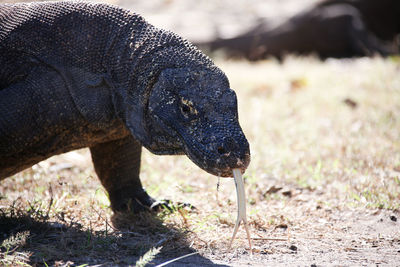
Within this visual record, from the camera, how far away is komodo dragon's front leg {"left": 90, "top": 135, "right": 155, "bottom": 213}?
3.71 meters

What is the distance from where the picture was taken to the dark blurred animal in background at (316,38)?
994 centimetres

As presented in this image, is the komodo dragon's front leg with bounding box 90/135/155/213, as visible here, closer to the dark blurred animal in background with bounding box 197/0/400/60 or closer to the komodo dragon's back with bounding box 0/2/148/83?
the komodo dragon's back with bounding box 0/2/148/83

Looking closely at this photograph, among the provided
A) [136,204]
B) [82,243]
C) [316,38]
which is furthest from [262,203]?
[316,38]

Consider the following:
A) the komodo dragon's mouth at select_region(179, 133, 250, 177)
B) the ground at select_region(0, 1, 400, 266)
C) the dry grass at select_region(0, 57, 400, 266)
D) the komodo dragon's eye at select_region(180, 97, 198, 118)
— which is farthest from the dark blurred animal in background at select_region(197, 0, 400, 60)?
the komodo dragon's mouth at select_region(179, 133, 250, 177)

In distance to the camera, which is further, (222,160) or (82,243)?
(82,243)

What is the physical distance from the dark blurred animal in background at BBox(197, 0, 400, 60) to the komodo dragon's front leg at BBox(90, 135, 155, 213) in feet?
20.8

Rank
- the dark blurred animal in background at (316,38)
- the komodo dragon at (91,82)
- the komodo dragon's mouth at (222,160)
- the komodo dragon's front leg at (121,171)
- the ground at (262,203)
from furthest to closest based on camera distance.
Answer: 1. the dark blurred animal in background at (316,38)
2. the komodo dragon's front leg at (121,171)
3. the ground at (262,203)
4. the komodo dragon at (91,82)
5. the komodo dragon's mouth at (222,160)

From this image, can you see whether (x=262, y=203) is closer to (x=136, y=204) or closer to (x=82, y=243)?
(x=136, y=204)

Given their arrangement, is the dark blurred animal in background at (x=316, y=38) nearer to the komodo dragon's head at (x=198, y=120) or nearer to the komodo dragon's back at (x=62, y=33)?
the komodo dragon's back at (x=62, y=33)

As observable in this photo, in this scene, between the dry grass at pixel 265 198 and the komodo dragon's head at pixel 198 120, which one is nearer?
the komodo dragon's head at pixel 198 120

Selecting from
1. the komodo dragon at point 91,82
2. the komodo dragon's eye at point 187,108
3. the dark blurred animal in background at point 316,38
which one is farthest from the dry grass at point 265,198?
the dark blurred animal in background at point 316,38

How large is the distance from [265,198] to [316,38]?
6.71m

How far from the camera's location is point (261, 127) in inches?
237

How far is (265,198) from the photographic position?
13.7ft
